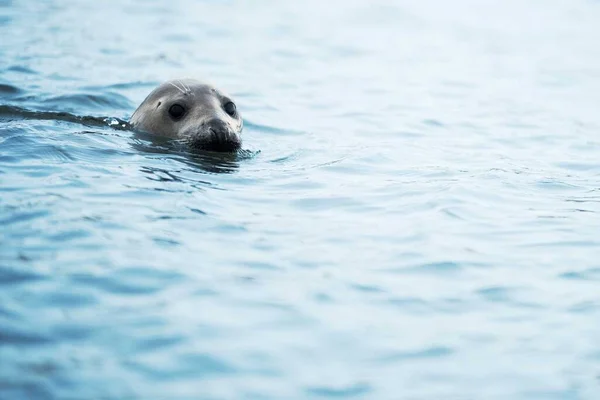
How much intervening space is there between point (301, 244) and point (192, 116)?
3015mm

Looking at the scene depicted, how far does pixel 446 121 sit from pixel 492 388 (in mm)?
7275

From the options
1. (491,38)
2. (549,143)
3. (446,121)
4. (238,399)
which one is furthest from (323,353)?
(491,38)

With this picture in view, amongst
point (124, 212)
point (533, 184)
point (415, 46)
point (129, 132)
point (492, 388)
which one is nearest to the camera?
point (492, 388)

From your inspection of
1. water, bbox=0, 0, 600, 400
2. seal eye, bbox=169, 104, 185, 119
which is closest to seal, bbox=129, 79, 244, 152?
seal eye, bbox=169, 104, 185, 119

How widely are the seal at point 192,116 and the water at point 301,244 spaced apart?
22cm

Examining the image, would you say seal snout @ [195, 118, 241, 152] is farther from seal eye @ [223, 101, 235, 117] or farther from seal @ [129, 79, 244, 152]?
seal eye @ [223, 101, 235, 117]

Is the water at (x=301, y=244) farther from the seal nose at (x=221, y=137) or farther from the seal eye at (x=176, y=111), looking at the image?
the seal eye at (x=176, y=111)

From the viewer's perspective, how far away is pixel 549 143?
33.6 ft

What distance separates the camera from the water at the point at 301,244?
14.1 ft

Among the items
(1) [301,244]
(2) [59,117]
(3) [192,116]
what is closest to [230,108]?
(3) [192,116]

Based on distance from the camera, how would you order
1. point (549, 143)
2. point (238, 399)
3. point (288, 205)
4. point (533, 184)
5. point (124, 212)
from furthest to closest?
point (549, 143), point (533, 184), point (288, 205), point (124, 212), point (238, 399)

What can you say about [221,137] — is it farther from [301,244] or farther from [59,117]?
[301,244]

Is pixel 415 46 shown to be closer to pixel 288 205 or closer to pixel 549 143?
pixel 549 143

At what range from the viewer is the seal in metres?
8.21
